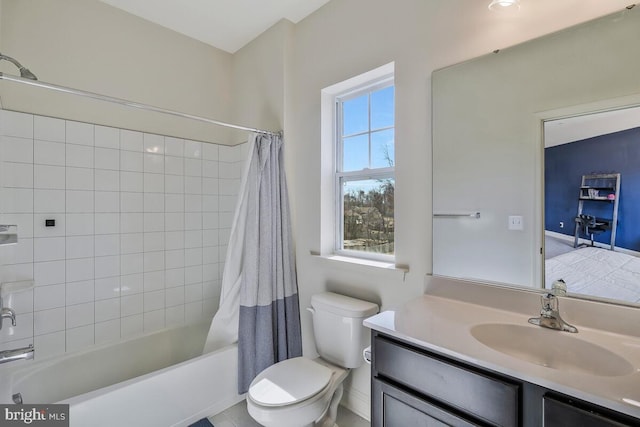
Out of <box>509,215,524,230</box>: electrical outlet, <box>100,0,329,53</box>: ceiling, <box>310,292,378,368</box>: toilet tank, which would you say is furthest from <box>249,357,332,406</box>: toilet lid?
<box>100,0,329,53</box>: ceiling

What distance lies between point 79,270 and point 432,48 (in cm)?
264

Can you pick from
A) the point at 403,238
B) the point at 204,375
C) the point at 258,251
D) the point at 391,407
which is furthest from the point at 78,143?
the point at 391,407

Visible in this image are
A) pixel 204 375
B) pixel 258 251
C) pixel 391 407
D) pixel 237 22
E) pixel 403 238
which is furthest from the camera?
pixel 237 22

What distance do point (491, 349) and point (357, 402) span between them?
1.23 m

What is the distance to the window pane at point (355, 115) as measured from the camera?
6.78 ft

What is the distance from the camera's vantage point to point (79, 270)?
206cm

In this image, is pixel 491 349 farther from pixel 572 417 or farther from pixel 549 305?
pixel 549 305

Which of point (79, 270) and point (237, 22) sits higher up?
point (237, 22)

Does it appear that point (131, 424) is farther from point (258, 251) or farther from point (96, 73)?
point (96, 73)

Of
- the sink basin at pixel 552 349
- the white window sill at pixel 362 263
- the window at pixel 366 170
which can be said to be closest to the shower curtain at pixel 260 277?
the white window sill at pixel 362 263

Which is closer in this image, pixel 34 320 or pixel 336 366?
pixel 336 366

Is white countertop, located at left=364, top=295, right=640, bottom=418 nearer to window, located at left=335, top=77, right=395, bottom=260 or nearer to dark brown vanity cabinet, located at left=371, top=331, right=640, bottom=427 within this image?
dark brown vanity cabinet, located at left=371, top=331, right=640, bottom=427

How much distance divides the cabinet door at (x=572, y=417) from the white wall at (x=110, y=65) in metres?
2.80

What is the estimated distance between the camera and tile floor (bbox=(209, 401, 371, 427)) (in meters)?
1.81
